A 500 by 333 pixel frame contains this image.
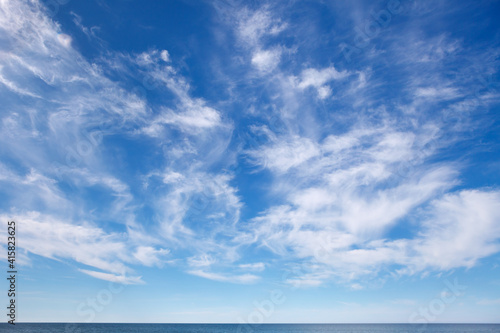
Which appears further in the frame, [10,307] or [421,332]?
[421,332]

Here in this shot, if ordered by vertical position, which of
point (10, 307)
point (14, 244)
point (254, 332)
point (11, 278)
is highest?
point (14, 244)

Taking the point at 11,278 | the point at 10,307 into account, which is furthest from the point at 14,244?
the point at 10,307

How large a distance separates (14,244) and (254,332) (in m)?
154

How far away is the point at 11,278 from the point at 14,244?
14.0 ft

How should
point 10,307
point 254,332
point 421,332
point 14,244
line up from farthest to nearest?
point 254,332 → point 421,332 → point 10,307 → point 14,244

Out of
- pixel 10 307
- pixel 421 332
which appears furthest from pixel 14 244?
pixel 421 332

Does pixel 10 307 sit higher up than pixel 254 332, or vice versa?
pixel 10 307

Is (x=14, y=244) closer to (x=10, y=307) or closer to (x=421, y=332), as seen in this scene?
(x=10, y=307)

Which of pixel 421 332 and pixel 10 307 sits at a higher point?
pixel 10 307

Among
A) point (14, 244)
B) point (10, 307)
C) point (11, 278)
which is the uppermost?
point (14, 244)

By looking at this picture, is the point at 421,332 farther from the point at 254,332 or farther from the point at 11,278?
the point at 11,278

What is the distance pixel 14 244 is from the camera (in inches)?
1176

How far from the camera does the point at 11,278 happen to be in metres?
30.8

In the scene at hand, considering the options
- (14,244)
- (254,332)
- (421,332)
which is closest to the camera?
(14,244)
